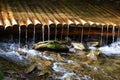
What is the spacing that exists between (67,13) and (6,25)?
7.18 ft

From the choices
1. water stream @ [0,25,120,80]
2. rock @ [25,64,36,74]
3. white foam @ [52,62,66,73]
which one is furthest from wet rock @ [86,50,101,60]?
rock @ [25,64,36,74]

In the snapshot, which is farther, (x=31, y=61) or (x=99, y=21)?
(x=99, y=21)

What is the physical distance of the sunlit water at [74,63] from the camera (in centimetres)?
602

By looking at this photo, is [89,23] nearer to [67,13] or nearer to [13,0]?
[67,13]

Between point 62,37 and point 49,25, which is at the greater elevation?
point 49,25

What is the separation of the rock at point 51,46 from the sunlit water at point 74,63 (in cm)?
14

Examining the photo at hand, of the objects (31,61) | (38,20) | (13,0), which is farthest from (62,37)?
(13,0)

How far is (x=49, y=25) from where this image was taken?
24.2 ft

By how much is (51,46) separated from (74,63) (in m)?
0.87

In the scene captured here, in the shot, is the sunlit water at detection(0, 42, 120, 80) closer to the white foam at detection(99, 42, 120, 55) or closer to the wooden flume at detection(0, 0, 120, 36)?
the white foam at detection(99, 42, 120, 55)

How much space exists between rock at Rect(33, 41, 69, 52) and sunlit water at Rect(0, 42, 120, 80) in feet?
0.47

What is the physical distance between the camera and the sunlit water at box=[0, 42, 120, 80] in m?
6.02

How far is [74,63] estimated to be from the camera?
6551 millimetres

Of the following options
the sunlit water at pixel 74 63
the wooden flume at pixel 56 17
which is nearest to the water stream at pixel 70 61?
the sunlit water at pixel 74 63
